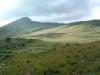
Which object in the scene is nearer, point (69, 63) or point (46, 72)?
point (46, 72)

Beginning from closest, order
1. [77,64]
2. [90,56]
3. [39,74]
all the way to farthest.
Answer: [39,74]
[77,64]
[90,56]

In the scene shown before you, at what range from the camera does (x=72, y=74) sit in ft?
85.5

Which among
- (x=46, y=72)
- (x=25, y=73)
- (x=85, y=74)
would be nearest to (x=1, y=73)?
(x=25, y=73)

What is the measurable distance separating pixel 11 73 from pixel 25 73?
2523 millimetres

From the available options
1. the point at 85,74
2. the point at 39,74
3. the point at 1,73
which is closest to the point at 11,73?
the point at 1,73

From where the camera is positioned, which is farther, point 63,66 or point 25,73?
point 63,66

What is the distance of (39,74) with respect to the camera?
27500mm

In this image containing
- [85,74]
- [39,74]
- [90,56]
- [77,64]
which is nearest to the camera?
[85,74]

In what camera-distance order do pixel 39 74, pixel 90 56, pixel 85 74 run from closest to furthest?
pixel 85 74, pixel 39 74, pixel 90 56

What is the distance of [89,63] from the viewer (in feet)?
95.9

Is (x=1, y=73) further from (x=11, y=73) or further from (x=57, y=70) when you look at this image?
(x=57, y=70)

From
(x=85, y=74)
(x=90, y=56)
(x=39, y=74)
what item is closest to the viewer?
(x=85, y=74)

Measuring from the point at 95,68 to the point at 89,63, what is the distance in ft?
9.67

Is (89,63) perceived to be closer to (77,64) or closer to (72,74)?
(77,64)
